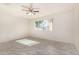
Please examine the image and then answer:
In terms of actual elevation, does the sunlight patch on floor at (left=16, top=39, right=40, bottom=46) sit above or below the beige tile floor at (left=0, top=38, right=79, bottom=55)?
above

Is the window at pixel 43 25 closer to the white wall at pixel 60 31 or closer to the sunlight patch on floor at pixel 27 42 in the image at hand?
the white wall at pixel 60 31

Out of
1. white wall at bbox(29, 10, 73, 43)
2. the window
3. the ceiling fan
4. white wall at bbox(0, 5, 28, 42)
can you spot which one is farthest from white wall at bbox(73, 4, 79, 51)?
white wall at bbox(0, 5, 28, 42)

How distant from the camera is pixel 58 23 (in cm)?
197

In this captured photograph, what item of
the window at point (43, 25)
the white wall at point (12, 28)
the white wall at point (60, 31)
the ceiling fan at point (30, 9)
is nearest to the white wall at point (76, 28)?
the white wall at point (60, 31)

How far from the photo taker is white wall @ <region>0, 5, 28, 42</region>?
1.98 meters

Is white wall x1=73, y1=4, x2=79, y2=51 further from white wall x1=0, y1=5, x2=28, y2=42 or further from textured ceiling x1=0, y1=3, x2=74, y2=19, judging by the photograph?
white wall x1=0, y1=5, x2=28, y2=42

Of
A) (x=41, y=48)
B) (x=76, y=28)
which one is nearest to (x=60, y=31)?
(x=76, y=28)

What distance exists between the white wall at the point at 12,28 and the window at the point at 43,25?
0.18 meters

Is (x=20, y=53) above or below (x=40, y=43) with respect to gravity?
below

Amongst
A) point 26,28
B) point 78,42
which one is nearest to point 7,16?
point 26,28

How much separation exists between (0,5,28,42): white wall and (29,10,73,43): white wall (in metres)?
0.13

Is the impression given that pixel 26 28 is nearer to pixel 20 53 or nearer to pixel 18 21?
pixel 18 21

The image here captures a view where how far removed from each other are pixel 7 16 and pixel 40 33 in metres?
0.60
